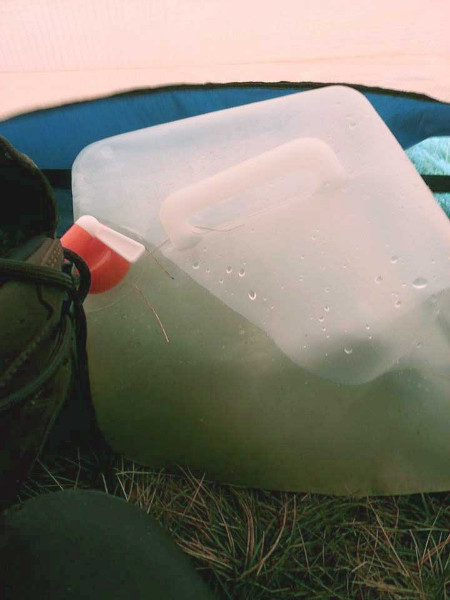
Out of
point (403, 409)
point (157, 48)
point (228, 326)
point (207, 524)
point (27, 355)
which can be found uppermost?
point (157, 48)

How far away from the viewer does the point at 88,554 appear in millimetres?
460

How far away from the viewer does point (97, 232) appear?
1.77ft

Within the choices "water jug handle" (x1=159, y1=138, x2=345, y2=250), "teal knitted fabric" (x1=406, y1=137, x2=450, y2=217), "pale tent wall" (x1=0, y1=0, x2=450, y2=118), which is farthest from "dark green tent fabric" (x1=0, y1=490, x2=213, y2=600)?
"teal knitted fabric" (x1=406, y1=137, x2=450, y2=217)

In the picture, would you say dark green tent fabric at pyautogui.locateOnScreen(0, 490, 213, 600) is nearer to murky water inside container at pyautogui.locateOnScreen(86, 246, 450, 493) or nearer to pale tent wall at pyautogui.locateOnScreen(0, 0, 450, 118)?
murky water inside container at pyautogui.locateOnScreen(86, 246, 450, 493)

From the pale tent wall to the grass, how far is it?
0.48 meters

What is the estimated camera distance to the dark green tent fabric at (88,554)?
436 mm

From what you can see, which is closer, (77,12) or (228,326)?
(228,326)

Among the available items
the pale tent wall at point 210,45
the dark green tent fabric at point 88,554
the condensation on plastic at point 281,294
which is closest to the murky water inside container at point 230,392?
the condensation on plastic at point 281,294

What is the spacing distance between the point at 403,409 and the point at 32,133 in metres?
0.56

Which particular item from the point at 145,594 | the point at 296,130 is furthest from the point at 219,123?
the point at 145,594

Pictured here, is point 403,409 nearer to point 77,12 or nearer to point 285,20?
point 285,20

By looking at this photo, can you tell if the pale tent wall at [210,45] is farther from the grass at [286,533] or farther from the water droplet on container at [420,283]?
the grass at [286,533]

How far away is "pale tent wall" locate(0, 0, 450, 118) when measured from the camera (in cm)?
73

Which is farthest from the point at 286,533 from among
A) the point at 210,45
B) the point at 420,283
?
the point at 210,45
